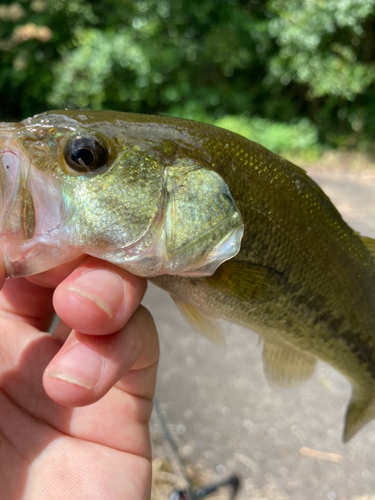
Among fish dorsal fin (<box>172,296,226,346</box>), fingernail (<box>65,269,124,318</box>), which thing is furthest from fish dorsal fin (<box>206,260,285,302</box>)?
fingernail (<box>65,269,124,318</box>)

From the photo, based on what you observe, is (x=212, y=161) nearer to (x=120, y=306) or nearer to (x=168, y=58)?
(x=120, y=306)

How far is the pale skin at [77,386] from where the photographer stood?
32.8 inches

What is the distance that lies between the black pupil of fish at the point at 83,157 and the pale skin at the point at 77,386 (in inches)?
9.1

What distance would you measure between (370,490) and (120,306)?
6.99ft

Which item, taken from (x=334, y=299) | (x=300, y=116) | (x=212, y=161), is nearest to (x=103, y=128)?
(x=212, y=161)

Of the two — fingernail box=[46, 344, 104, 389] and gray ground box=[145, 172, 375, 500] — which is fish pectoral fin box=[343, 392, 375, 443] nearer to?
gray ground box=[145, 172, 375, 500]

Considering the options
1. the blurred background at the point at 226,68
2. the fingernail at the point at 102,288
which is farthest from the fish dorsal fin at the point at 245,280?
the blurred background at the point at 226,68

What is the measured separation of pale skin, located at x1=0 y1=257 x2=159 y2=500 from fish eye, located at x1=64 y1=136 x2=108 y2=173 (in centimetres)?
23

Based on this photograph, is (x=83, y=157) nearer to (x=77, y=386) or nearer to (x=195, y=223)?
(x=195, y=223)

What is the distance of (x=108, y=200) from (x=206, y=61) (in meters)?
9.11

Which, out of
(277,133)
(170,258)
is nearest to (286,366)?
(170,258)

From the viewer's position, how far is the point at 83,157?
861mm

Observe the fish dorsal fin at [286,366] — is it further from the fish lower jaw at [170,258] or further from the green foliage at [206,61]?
the green foliage at [206,61]

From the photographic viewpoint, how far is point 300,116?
30.4 ft
